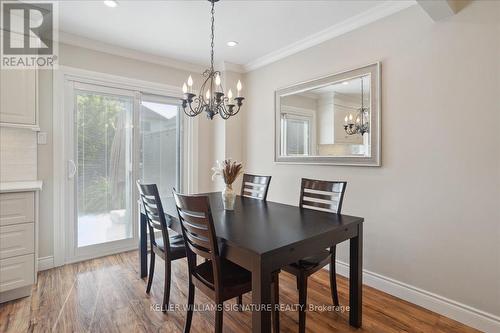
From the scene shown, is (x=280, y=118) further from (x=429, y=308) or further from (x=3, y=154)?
(x=3, y=154)

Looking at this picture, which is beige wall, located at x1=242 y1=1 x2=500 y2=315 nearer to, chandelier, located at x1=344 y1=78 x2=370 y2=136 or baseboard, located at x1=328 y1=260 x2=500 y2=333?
baseboard, located at x1=328 y1=260 x2=500 y2=333

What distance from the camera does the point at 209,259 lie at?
62.9 inches

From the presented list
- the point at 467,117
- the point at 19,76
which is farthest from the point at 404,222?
the point at 19,76

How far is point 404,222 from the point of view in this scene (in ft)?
7.48

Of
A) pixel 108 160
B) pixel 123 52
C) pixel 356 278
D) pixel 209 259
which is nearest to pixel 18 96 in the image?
pixel 108 160

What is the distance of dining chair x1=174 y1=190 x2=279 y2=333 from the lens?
58.3 inches

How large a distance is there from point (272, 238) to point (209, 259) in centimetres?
44

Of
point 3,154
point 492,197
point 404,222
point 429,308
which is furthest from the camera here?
point 3,154

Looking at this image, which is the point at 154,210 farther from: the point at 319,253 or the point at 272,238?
the point at 319,253

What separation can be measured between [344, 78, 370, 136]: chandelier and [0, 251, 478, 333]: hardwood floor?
152 cm

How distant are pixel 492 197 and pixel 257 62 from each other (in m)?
3.00

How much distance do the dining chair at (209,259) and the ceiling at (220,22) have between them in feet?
6.07

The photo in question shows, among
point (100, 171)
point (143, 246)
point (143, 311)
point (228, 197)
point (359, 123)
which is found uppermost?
point (359, 123)

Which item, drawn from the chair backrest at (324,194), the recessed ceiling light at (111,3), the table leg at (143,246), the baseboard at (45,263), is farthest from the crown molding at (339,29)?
the baseboard at (45,263)
